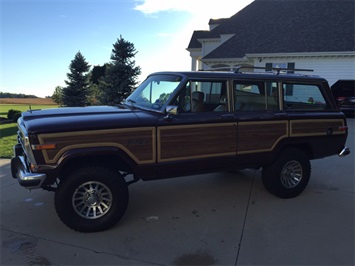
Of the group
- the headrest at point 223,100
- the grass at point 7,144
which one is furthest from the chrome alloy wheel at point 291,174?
the grass at point 7,144

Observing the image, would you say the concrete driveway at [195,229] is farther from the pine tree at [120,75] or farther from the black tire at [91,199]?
the pine tree at [120,75]

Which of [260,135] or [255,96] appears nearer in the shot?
[260,135]

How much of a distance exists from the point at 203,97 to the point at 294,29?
1929 centimetres

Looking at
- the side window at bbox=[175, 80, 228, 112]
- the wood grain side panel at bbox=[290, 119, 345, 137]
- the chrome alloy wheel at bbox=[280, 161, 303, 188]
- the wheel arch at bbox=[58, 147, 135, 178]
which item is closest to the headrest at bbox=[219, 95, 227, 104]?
the side window at bbox=[175, 80, 228, 112]

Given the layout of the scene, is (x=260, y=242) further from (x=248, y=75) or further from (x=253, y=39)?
(x=253, y=39)

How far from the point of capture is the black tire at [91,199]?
3.56m

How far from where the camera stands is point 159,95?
439 cm

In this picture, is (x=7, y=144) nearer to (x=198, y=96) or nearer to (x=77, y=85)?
(x=198, y=96)

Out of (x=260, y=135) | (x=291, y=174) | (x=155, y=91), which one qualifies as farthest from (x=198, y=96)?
(x=291, y=174)

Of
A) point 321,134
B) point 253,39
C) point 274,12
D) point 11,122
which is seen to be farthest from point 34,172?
point 274,12

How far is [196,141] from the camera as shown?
13.7ft

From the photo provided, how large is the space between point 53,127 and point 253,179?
3917 mm

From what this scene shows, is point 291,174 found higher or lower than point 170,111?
lower

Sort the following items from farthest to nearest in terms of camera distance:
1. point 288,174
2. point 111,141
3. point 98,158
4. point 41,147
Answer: point 288,174 → point 98,158 → point 111,141 → point 41,147
